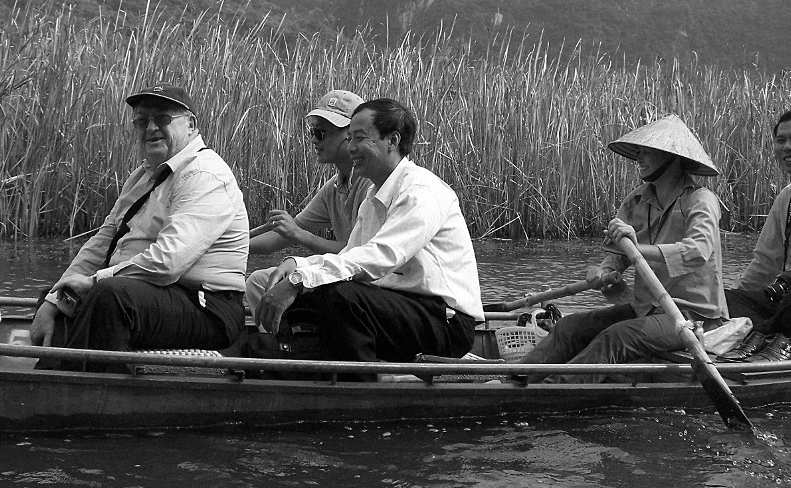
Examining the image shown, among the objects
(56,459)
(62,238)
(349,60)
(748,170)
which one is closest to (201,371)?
(56,459)

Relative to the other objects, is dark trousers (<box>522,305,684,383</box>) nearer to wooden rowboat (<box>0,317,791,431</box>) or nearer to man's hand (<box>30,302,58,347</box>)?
wooden rowboat (<box>0,317,791,431</box>)

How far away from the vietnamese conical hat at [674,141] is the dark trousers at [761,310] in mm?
865

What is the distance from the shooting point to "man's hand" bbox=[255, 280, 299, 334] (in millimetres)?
4945

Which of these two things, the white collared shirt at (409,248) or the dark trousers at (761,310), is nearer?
the white collared shirt at (409,248)

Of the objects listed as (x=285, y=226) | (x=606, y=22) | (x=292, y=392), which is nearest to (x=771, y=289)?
(x=285, y=226)

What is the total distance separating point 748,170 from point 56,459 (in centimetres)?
820

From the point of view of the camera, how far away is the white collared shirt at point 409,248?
5.02 m

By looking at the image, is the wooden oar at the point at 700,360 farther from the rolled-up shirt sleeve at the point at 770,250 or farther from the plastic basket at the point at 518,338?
the rolled-up shirt sleeve at the point at 770,250

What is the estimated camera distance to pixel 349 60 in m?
10.3

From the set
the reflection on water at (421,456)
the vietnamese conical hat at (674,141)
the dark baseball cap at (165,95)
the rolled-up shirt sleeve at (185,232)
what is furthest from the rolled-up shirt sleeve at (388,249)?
the vietnamese conical hat at (674,141)

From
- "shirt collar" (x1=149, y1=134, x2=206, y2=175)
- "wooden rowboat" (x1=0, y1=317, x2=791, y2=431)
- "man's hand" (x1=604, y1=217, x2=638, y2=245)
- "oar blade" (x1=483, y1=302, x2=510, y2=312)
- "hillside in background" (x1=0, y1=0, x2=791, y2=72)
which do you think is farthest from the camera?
"hillside in background" (x1=0, y1=0, x2=791, y2=72)

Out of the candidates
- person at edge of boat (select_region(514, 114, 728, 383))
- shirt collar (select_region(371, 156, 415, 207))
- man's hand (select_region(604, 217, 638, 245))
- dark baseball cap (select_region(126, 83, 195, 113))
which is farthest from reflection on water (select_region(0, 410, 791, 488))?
dark baseball cap (select_region(126, 83, 195, 113))

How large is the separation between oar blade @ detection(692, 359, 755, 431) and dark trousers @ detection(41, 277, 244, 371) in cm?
206

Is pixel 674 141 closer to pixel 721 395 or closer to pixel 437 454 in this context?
pixel 721 395
